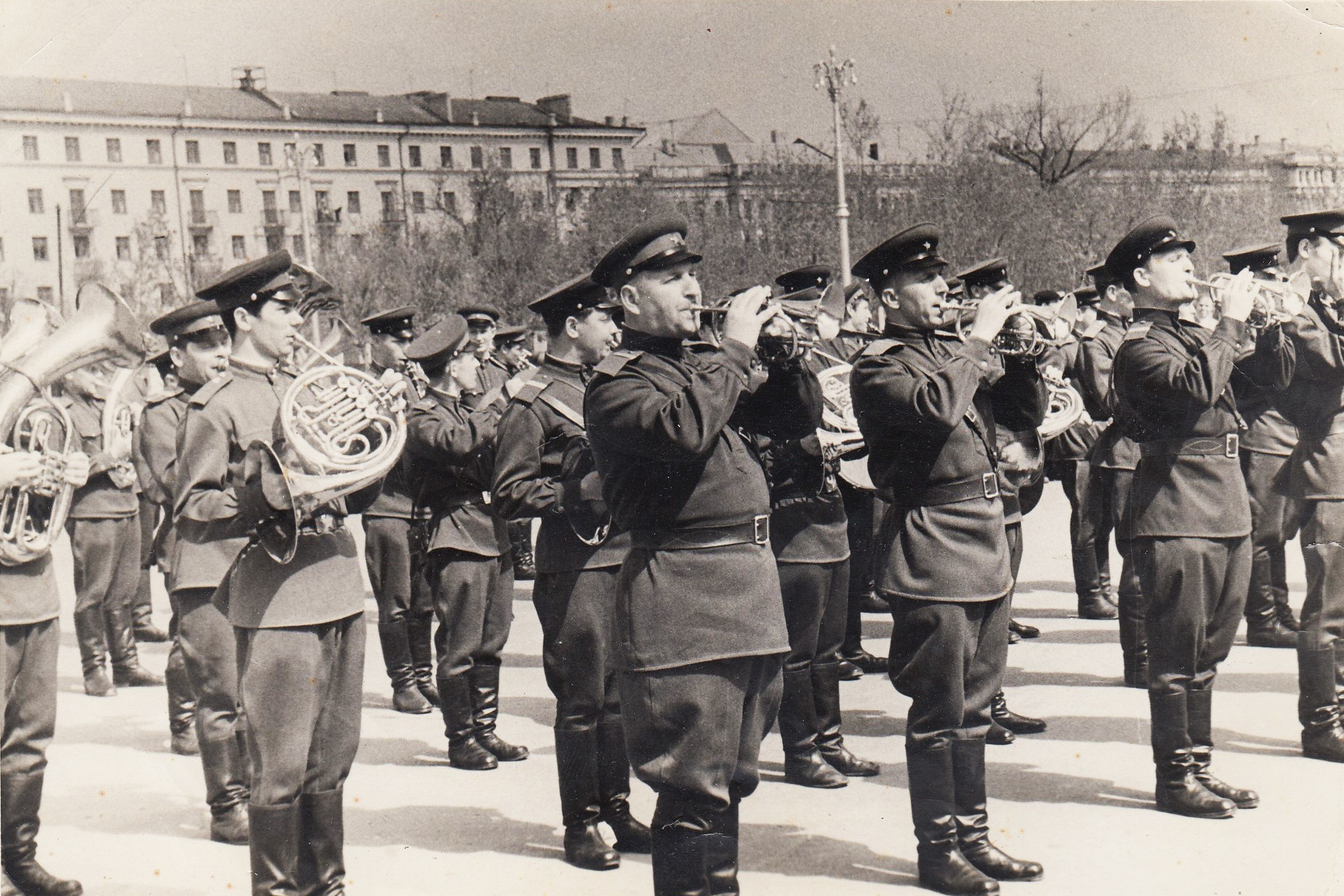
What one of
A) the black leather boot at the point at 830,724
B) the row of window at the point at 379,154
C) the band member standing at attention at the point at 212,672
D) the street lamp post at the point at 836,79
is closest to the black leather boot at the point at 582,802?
the black leather boot at the point at 830,724

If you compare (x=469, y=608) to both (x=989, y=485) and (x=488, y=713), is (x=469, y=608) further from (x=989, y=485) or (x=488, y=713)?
(x=989, y=485)

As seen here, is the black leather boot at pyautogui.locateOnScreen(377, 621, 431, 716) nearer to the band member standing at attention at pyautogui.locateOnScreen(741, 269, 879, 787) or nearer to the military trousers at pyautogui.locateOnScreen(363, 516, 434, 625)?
the military trousers at pyautogui.locateOnScreen(363, 516, 434, 625)

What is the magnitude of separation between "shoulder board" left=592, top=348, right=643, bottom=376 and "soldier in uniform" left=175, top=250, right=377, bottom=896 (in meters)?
1.03

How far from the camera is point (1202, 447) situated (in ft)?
18.5

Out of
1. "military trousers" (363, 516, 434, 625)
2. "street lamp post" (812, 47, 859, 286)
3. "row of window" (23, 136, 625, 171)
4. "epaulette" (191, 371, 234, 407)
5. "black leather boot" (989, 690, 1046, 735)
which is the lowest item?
"black leather boot" (989, 690, 1046, 735)

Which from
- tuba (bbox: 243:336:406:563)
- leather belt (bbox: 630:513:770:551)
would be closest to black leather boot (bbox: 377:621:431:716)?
tuba (bbox: 243:336:406:563)

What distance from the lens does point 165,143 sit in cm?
4138

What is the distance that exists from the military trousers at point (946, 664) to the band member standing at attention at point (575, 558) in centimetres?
115

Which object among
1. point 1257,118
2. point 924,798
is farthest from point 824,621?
point 1257,118

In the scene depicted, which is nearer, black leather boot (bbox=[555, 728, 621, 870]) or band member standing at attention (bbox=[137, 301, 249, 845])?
black leather boot (bbox=[555, 728, 621, 870])

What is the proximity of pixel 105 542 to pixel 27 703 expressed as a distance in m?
4.44

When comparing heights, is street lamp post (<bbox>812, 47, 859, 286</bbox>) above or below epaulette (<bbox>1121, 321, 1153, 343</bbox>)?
above

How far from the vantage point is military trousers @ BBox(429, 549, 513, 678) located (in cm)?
689

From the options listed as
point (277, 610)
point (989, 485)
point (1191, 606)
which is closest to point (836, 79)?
point (1191, 606)
